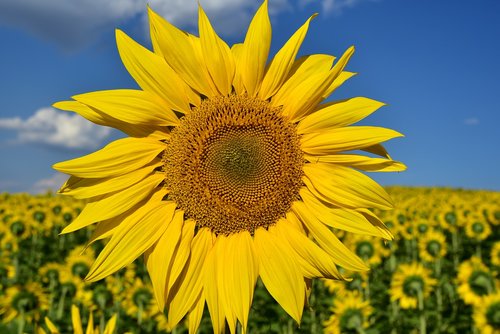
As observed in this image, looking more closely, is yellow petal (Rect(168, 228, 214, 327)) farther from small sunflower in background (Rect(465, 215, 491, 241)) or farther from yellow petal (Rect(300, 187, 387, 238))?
small sunflower in background (Rect(465, 215, 491, 241))

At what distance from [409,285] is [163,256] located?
5888 millimetres

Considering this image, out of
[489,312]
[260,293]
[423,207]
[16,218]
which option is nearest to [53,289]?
[260,293]

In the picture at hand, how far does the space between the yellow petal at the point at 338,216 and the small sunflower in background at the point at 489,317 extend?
397 cm

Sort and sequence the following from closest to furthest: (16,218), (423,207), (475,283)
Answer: (475,283)
(16,218)
(423,207)

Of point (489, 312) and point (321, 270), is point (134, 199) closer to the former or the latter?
point (321, 270)

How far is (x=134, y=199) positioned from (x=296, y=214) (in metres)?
0.74

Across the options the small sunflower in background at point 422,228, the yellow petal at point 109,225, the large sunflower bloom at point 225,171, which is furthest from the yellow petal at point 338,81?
the small sunflower in background at point 422,228

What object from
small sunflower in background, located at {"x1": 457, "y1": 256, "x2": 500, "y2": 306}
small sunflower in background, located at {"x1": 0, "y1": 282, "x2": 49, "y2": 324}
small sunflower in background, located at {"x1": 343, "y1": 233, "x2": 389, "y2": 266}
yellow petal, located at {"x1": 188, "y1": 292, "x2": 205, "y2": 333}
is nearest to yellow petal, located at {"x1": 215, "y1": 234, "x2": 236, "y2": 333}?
yellow petal, located at {"x1": 188, "y1": 292, "x2": 205, "y2": 333}

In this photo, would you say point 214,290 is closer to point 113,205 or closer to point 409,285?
point 113,205

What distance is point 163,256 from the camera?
7.38ft

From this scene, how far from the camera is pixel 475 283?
7078mm

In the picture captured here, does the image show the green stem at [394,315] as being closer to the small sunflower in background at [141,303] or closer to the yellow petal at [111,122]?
the small sunflower in background at [141,303]

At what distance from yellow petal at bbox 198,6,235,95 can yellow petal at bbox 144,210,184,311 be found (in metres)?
0.64

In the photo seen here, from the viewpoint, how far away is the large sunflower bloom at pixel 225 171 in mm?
2232
